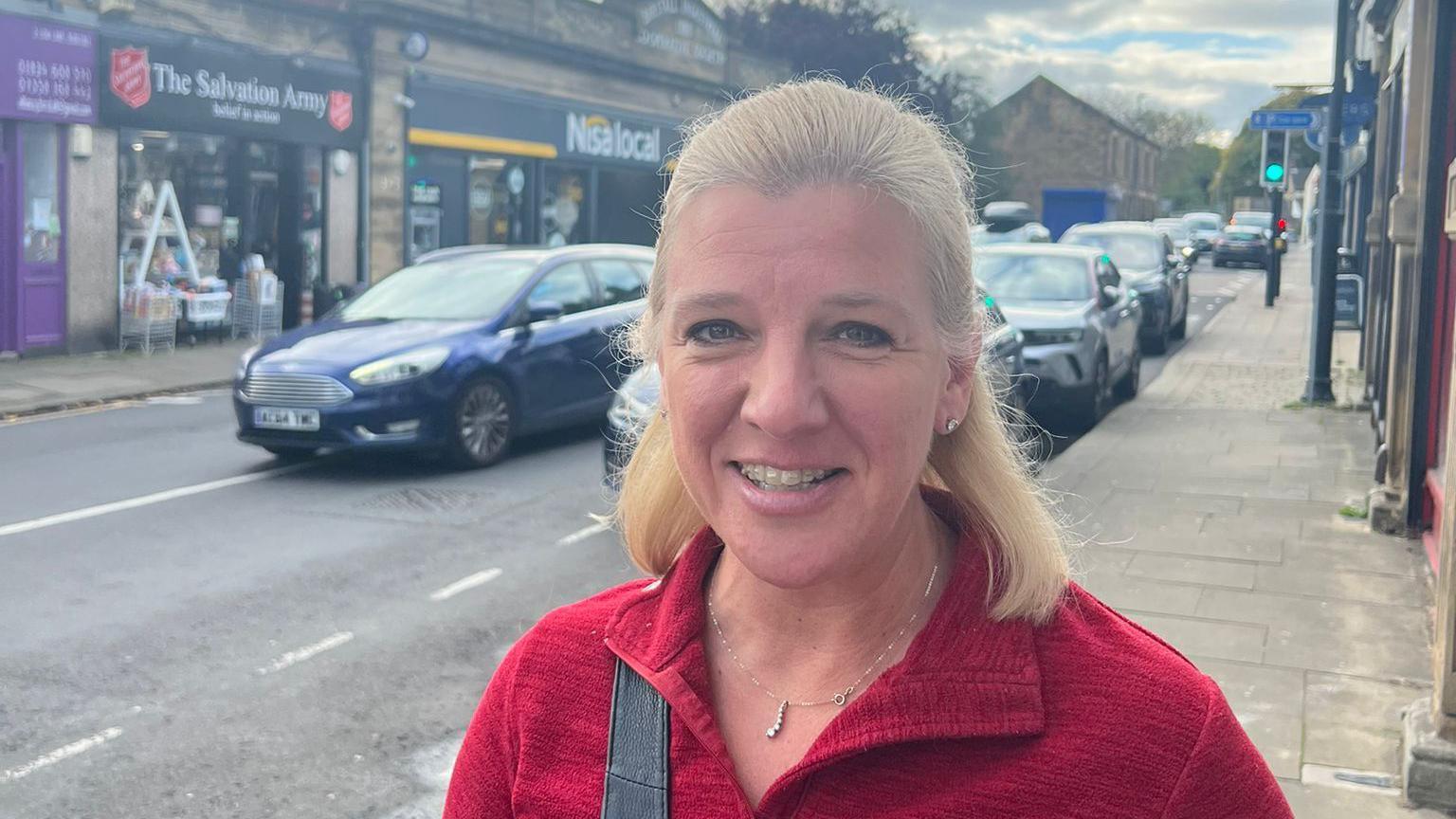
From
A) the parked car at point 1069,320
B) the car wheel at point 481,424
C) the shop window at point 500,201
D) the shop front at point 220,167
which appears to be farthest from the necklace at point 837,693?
the shop window at point 500,201

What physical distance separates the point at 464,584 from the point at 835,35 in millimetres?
39904

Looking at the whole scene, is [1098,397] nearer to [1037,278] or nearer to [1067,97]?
[1037,278]

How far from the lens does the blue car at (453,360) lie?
10.2 m

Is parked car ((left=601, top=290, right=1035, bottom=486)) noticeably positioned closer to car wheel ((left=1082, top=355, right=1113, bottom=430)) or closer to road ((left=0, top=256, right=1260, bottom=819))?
road ((left=0, top=256, right=1260, bottom=819))

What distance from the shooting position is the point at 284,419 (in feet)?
33.6

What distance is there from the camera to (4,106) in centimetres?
1656

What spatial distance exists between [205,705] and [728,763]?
441cm

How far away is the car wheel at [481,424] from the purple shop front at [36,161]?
9.11 meters

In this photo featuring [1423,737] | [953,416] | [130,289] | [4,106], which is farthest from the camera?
[130,289]

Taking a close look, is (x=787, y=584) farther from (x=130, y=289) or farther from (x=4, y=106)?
(x=130, y=289)

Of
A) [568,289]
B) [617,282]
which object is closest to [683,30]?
[617,282]

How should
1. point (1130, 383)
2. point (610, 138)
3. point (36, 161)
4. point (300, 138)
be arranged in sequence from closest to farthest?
point (1130, 383) → point (36, 161) → point (300, 138) → point (610, 138)

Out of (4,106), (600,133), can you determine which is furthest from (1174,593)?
(600,133)

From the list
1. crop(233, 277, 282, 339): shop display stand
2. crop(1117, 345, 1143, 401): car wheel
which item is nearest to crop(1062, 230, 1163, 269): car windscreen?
crop(1117, 345, 1143, 401): car wheel
